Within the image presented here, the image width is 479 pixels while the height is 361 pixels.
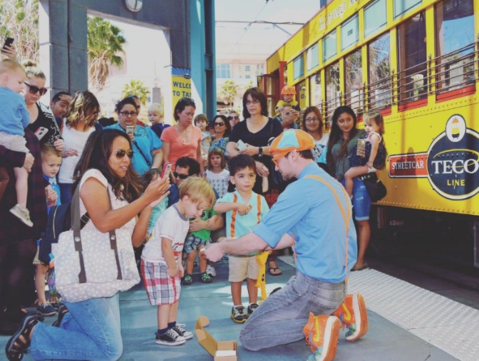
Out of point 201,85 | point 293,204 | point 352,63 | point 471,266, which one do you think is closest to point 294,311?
point 293,204

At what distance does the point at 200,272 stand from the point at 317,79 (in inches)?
140

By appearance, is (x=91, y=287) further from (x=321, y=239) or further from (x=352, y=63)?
(x=352, y=63)

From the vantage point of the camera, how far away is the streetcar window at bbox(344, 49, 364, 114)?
6.16 m

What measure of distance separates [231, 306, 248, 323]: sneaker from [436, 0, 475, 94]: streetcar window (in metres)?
2.67

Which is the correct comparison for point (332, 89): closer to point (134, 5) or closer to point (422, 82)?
point (422, 82)

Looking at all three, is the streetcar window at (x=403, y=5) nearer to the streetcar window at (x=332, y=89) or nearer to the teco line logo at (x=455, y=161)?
the teco line logo at (x=455, y=161)

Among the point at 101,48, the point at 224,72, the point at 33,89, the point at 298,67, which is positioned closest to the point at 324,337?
the point at 33,89

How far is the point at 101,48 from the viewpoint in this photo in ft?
112

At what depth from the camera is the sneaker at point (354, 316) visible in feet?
10.9

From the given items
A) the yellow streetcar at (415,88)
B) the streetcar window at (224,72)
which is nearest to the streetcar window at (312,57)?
the yellow streetcar at (415,88)

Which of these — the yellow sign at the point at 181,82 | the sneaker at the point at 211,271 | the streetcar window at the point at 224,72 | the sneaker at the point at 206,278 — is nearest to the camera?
the sneaker at the point at 206,278

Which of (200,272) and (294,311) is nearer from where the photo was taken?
(294,311)

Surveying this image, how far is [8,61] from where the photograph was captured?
11.9ft

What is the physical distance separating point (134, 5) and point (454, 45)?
8.36m
